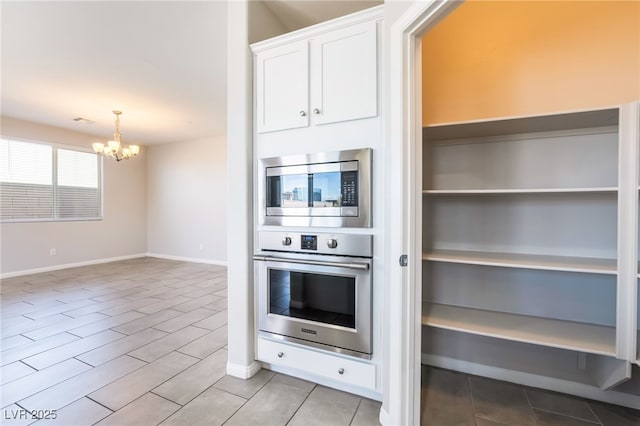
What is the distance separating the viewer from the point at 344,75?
1.75m

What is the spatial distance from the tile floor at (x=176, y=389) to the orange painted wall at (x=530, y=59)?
1.88 meters

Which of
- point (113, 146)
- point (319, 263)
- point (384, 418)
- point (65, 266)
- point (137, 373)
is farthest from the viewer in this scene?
point (65, 266)

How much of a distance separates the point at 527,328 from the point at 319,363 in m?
1.30

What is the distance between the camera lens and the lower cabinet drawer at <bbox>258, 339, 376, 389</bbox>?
1.71 meters

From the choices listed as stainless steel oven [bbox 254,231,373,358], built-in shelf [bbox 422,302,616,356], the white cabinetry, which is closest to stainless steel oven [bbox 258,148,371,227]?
stainless steel oven [bbox 254,231,373,358]

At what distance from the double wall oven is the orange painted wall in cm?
97

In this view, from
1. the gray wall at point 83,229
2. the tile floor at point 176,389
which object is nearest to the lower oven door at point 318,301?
the tile floor at point 176,389

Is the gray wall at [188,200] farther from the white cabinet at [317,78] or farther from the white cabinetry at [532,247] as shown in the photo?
the white cabinetry at [532,247]

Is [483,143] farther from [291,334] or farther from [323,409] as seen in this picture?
[323,409]

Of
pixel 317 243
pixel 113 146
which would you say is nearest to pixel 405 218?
pixel 317 243

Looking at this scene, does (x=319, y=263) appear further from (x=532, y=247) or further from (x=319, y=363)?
(x=532, y=247)

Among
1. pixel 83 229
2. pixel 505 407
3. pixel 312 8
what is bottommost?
pixel 505 407

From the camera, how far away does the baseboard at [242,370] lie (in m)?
1.99

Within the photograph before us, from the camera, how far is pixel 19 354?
2.32 meters
